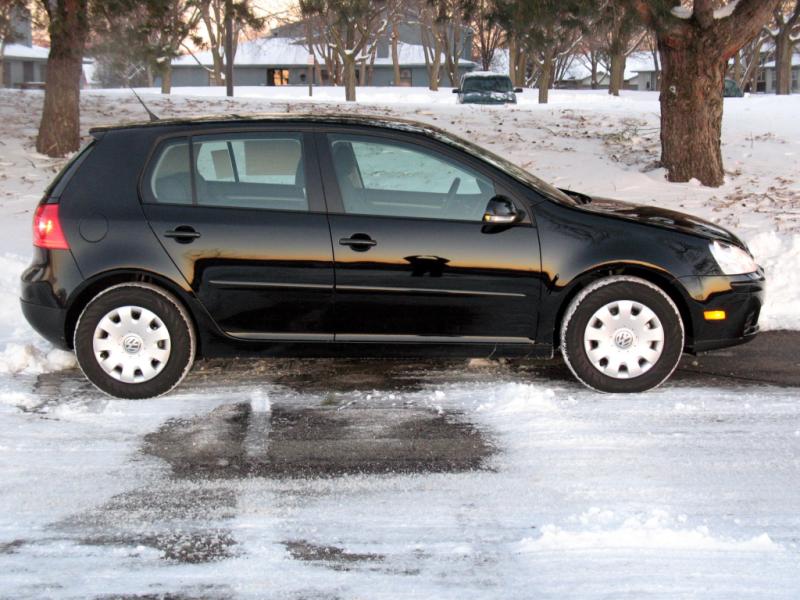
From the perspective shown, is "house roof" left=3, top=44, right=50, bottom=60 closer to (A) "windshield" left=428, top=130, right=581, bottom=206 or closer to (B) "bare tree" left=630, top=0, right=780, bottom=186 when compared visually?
(B) "bare tree" left=630, top=0, right=780, bottom=186

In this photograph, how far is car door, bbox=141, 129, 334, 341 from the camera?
5496 mm

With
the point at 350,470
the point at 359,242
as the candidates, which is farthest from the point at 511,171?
the point at 350,470

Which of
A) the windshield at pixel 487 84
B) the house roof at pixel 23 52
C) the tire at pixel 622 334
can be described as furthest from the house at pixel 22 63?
the tire at pixel 622 334

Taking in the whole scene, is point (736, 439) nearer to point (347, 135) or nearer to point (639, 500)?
point (639, 500)

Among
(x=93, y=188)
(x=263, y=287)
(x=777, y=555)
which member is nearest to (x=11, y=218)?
(x=93, y=188)

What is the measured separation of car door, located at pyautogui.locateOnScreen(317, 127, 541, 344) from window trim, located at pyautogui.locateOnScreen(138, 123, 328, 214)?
6cm

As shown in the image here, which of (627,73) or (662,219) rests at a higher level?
(627,73)

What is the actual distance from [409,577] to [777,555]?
1418 mm

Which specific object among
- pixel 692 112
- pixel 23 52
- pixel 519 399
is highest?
pixel 23 52

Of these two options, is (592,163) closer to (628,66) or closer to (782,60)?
(782,60)

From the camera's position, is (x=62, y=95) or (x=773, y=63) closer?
(x=62, y=95)

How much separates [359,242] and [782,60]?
39.1m

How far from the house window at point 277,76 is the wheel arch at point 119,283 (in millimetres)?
62429

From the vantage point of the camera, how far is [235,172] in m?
5.63
